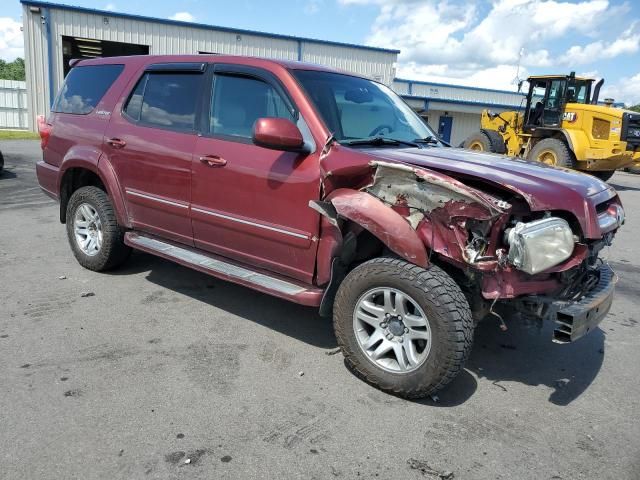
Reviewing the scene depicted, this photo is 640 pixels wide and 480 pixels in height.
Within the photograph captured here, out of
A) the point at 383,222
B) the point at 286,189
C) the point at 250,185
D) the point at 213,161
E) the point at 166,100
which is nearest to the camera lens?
the point at 383,222

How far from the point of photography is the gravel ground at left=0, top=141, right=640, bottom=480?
2.71m

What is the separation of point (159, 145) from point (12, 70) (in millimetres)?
71397

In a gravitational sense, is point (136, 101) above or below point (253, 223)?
above

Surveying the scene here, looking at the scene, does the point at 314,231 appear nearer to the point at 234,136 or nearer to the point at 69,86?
the point at 234,136

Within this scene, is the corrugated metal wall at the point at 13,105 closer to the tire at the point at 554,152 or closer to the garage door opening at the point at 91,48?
the garage door opening at the point at 91,48

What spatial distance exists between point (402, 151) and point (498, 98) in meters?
40.0

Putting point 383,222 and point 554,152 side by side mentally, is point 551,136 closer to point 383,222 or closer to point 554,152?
point 554,152

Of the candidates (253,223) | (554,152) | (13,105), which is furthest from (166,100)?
(13,105)

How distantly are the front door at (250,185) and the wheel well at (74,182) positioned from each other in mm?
1753

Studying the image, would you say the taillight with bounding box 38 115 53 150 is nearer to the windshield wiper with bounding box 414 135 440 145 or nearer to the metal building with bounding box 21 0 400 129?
the windshield wiper with bounding box 414 135 440 145

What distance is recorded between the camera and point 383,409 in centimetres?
322

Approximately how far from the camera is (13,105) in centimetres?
2872

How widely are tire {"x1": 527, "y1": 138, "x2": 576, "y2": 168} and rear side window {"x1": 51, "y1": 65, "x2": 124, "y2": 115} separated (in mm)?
11705

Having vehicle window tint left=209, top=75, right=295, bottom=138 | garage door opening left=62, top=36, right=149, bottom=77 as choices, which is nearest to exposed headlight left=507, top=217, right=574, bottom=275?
vehicle window tint left=209, top=75, right=295, bottom=138
